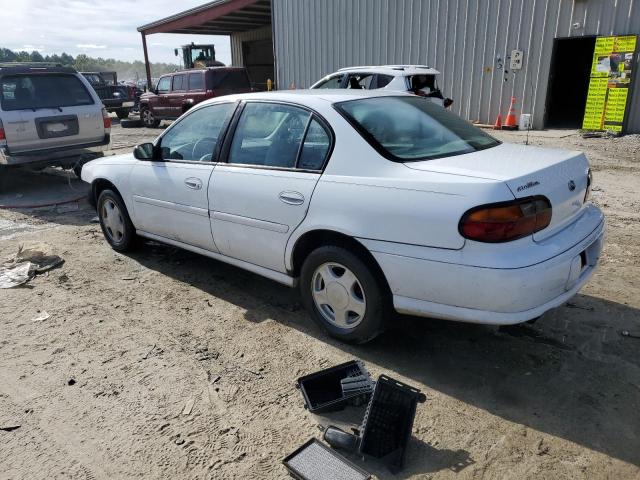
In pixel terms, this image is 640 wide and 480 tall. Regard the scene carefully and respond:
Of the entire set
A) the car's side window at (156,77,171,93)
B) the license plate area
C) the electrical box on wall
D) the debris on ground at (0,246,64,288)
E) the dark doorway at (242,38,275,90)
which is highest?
the dark doorway at (242,38,275,90)

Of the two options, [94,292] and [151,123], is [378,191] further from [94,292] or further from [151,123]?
[151,123]

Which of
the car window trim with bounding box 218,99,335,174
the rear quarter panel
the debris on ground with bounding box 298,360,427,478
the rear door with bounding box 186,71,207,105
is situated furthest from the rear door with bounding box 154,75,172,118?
the debris on ground with bounding box 298,360,427,478

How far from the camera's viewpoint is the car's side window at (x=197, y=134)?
4.09 metres

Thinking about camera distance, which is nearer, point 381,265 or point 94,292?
point 381,265

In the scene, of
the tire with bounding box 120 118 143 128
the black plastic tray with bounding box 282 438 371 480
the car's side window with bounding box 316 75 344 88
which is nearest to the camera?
the black plastic tray with bounding box 282 438 371 480

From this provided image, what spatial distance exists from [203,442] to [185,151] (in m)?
2.56

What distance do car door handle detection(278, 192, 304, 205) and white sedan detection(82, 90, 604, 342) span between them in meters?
0.01

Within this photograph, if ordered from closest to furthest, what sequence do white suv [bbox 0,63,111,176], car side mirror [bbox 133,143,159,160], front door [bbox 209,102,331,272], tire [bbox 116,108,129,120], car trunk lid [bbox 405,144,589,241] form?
car trunk lid [bbox 405,144,589,241] → front door [bbox 209,102,331,272] → car side mirror [bbox 133,143,159,160] → white suv [bbox 0,63,111,176] → tire [bbox 116,108,129,120]

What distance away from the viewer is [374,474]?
2.36m

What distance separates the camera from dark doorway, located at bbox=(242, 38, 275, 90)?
95.9ft

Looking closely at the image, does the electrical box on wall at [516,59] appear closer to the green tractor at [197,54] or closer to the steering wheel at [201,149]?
the steering wheel at [201,149]

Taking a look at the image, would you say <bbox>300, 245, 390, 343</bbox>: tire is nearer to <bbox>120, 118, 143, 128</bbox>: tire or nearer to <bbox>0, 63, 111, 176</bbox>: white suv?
<bbox>0, 63, 111, 176</bbox>: white suv

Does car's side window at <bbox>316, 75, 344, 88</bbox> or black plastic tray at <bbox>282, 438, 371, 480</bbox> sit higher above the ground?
car's side window at <bbox>316, 75, 344, 88</bbox>

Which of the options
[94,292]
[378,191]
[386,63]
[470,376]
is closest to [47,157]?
[94,292]
